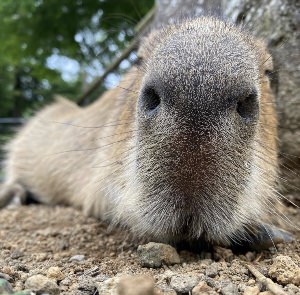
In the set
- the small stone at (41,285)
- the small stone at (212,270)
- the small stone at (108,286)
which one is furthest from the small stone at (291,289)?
the small stone at (41,285)

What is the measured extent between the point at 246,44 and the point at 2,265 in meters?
1.54

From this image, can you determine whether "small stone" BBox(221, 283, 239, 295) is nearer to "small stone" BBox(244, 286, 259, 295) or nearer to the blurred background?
"small stone" BBox(244, 286, 259, 295)

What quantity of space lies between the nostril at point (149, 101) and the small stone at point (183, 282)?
69cm

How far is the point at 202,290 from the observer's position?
1.79 meters

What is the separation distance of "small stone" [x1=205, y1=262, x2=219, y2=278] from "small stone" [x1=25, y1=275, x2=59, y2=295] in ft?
2.10

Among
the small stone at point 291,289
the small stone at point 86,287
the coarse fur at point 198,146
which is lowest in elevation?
the small stone at point 86,287

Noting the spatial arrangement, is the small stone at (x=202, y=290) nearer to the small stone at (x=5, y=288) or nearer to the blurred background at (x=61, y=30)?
the small stone at (x=5, y=288)

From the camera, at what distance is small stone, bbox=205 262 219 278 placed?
2020mm

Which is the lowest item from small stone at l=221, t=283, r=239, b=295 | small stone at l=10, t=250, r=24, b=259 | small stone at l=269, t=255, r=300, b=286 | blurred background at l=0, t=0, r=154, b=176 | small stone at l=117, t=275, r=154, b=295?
small stone at l=10, t=250, r=24, b=259

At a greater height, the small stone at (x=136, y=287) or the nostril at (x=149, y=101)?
the nostril at (x=149, y=101)

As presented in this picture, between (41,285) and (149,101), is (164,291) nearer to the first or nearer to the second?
(41,285)

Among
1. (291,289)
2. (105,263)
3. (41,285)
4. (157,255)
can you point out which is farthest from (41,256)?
(291,289)

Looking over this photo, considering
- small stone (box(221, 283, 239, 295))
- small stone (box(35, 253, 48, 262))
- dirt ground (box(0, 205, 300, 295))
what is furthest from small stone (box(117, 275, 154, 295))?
small stone (box(35, 253, 48, 262))

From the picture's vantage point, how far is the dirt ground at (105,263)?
6.14 ft
